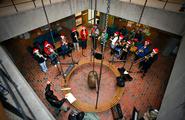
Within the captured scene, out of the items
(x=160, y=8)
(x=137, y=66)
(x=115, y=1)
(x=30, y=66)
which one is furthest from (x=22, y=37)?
(x=160, y=8)

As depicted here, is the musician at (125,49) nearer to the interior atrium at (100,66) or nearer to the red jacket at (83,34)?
the interior atrium at (100,66)

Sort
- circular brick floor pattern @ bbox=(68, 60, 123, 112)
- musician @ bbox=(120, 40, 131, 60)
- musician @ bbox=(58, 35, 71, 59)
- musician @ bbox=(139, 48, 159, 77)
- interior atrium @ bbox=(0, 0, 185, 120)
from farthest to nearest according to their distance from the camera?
1. musician @ bbox=(58, 35, 71, 59)
2. musician @ bbox=(120, 40, 131, 60)
3. musician @ bbox=(139, 48, 159, 77)
4. circular brick floor pattern @ bbox=(68, 60, 123, 112)
5. interior atrium @ bbox=(0, 0, 185, 120)

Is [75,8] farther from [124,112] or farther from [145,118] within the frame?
[145,118]

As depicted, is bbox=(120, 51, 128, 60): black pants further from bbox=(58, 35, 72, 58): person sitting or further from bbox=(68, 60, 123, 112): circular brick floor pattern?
bbox=(58, 35, 72, 58): person sitting

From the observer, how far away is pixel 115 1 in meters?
7.99

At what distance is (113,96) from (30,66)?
595 cm

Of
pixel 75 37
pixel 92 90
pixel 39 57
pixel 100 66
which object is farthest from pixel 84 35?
pixel 92 90

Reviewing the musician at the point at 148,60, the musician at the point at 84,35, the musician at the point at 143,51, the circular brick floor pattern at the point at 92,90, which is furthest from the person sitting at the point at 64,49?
the musician at the point at 148,60

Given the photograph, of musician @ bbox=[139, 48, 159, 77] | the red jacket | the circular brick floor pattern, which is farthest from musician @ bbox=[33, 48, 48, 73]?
musician @ bbox=[139, 48, 159, 77]

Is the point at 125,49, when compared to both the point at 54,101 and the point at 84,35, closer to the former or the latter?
the point at 84,35

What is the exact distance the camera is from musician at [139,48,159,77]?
7845mm

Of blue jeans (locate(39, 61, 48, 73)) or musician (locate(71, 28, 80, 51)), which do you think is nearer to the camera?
blue jeans (locate(39, 61, 48, 73))

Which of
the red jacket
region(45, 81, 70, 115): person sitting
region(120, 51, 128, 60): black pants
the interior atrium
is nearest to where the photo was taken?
the interior atrium

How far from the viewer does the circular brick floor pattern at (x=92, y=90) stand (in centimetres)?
697
